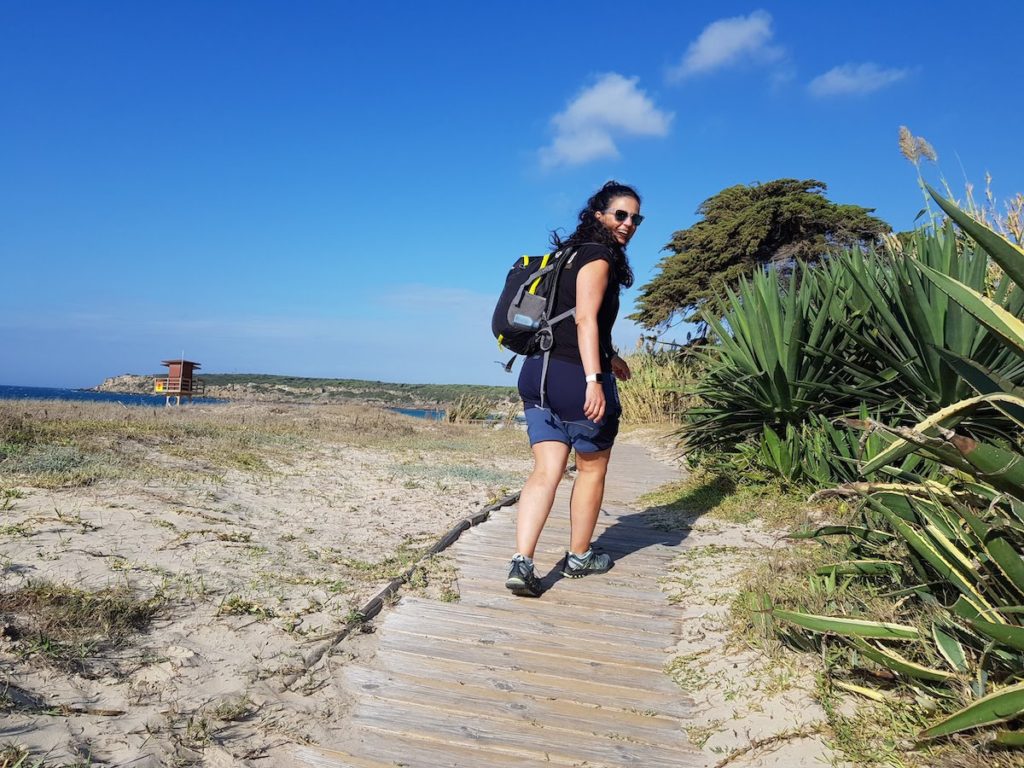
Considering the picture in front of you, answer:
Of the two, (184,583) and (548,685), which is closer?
(548,685)

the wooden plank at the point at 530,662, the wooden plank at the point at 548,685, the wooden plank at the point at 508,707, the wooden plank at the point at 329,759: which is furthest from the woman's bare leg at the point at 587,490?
the wooden plank at the point at 329,759

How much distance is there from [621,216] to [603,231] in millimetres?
123

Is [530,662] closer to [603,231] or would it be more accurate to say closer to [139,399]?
[603,231]

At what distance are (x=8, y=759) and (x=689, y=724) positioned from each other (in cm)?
187

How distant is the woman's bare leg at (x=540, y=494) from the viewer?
10.6ft

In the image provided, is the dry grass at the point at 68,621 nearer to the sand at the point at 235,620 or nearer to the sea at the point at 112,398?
the sand at the point at 235,620

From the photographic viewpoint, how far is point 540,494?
3225 millimetres

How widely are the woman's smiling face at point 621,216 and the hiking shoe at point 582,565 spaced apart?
5.33ft

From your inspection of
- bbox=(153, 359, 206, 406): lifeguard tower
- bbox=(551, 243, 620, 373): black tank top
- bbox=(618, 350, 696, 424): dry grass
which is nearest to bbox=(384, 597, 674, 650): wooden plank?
bbox=(551, 243, 620, 373): black tank top

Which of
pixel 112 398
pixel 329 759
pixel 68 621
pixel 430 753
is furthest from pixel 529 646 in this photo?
pixel 112 398

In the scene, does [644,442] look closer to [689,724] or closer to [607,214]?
[607,214]

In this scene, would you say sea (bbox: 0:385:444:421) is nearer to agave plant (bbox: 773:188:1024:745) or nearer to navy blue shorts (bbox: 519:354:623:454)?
navy blue shorts (bbox: 519:354:623:454)

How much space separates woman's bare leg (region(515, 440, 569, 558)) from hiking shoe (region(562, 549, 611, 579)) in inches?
16.8

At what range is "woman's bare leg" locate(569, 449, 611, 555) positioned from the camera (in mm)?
3342
